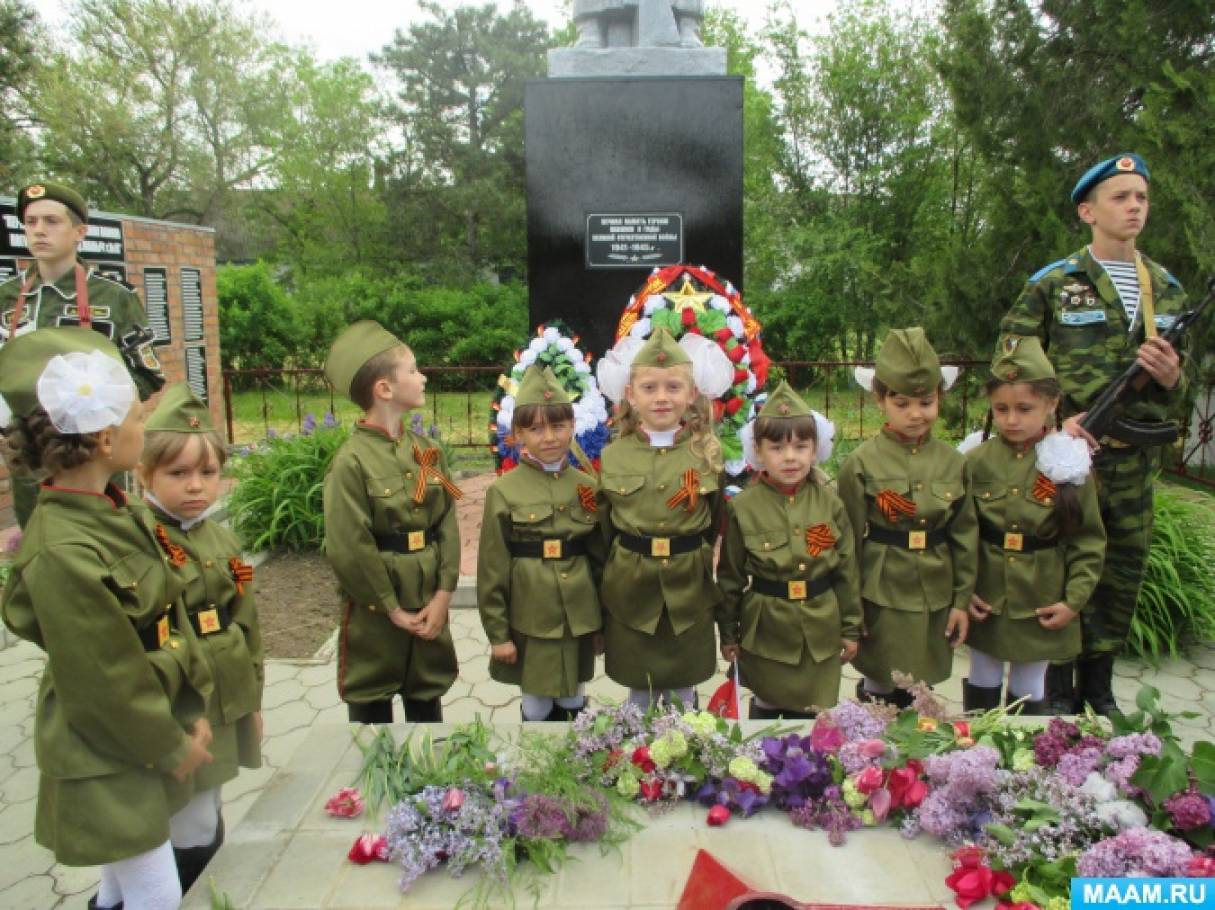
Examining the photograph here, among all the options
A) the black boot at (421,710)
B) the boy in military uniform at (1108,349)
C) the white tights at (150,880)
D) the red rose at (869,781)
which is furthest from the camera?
the boy in military uniform at (1108,349)

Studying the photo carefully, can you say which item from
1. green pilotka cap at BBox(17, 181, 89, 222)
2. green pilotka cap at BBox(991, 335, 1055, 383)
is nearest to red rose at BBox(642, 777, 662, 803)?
green pilotka cap at BBox(991, 335, 1055, 383)

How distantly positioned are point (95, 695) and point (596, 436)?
291cm

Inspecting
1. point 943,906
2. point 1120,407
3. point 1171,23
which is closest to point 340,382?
point 943,906

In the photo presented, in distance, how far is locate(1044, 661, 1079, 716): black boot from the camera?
356 centimetres

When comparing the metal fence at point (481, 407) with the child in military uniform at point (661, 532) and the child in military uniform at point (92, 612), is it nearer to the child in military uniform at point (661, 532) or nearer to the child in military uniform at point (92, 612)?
the child in military uniform at point (661, 532)

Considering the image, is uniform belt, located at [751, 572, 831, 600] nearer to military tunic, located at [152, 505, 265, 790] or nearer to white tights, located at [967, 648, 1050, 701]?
white tights, located at [967, 648, 1050, 701]

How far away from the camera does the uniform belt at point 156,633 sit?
2.04 metres

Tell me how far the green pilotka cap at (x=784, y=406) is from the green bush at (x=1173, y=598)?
257 centimetres

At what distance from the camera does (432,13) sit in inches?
846

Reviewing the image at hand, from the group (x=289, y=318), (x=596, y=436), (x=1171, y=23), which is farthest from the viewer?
(x=289, y=318)

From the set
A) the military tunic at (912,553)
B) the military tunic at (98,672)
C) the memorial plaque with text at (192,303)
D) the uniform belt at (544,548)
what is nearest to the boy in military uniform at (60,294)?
the uniform belt at (544,548)

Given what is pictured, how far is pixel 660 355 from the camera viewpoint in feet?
9.93

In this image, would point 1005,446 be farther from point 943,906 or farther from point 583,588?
point 943,906

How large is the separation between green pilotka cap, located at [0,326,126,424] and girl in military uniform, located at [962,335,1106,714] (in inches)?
106
